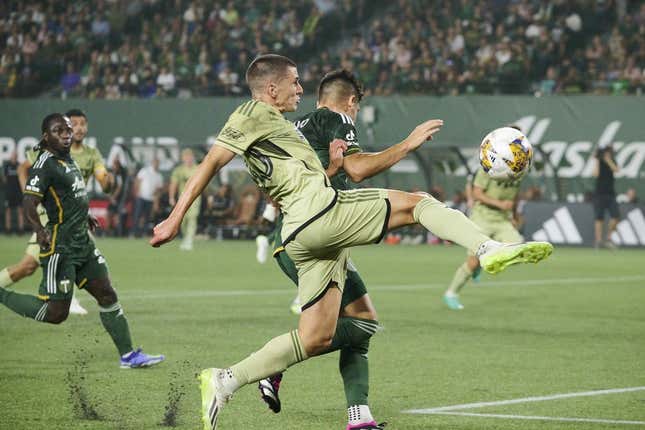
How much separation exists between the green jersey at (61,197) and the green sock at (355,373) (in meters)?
3.77

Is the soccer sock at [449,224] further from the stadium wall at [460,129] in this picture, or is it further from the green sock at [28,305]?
the stadium wall at [460,129]

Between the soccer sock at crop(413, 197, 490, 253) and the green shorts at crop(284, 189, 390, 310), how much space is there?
214 mm

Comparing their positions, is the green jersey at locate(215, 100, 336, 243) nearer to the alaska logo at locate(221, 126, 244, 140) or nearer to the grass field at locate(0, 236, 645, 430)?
the alaska logo at locate(221, 126, 244, 140)

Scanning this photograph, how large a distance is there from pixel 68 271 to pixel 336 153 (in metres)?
3.58

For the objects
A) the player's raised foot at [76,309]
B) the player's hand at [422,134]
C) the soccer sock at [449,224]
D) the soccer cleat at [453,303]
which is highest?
the player's hand at [422,134]

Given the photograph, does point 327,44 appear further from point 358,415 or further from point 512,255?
point 512,255

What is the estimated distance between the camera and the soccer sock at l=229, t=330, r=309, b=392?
7008 millimetres

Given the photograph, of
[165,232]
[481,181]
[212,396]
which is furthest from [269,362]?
[481,181]

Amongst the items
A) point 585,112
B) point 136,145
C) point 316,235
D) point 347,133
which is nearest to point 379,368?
point 347,133

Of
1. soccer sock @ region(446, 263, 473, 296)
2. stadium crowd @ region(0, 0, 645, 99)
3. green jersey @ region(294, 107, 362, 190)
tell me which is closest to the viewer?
green jersey @ region(294, 107, 362, 190)

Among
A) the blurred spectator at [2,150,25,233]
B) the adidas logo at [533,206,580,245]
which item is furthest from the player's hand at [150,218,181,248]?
the blurred spectator at [2,150,25,233]

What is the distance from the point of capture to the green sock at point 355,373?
296 inches

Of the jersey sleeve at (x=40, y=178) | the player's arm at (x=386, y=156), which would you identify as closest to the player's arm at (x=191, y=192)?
the player's arm at (x=386, y=156)

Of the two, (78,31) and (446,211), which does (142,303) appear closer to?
(446,211)
